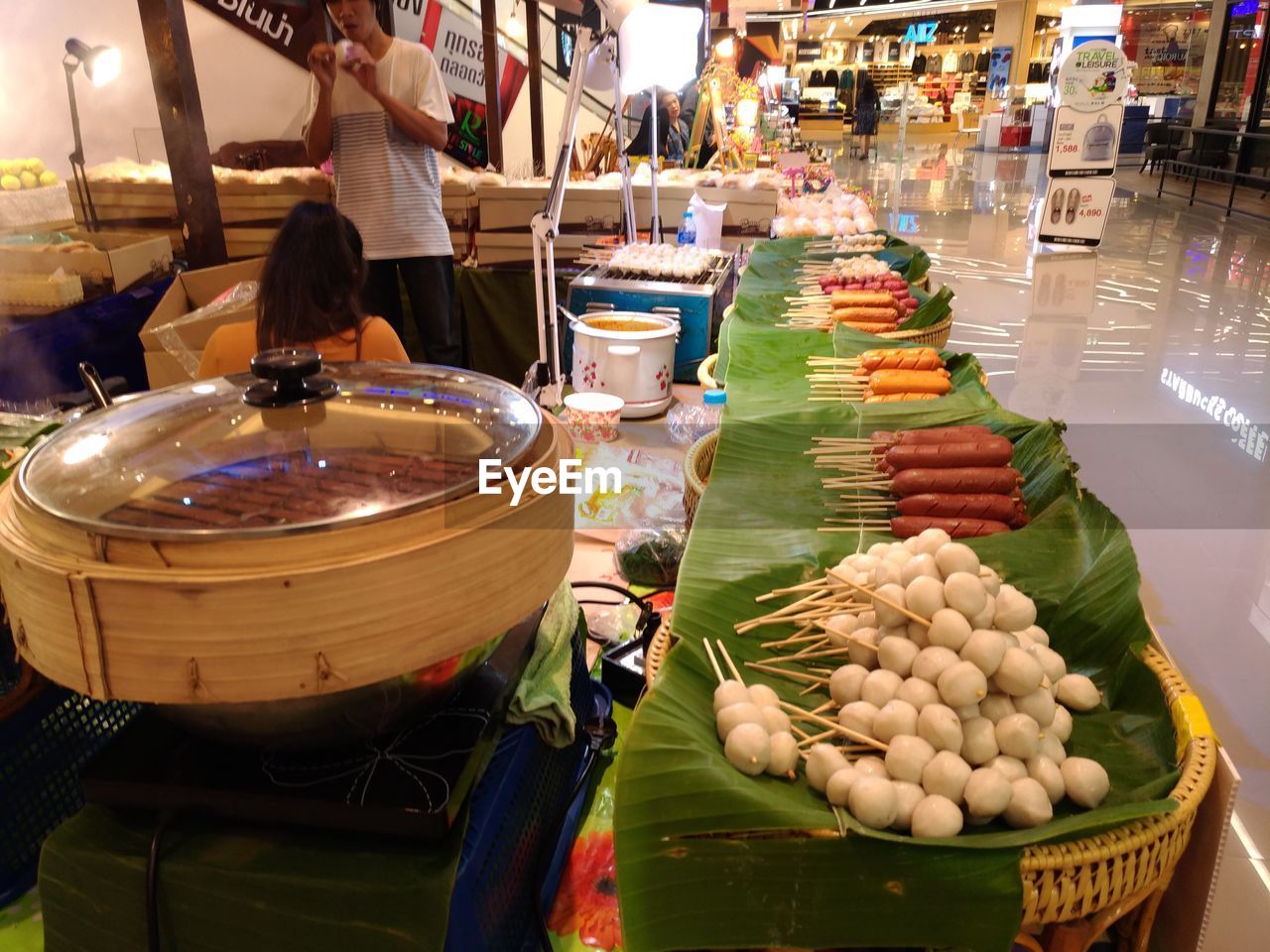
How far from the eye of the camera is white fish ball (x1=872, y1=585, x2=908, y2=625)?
51.5 inches

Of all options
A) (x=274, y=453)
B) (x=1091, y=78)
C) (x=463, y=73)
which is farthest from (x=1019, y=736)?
(x=1091, y=78)

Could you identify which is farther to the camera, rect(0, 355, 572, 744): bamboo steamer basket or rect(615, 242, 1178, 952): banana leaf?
rect(615, 242, 1178, 952): banana leaf

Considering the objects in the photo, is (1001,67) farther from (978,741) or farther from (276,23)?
(978,741)

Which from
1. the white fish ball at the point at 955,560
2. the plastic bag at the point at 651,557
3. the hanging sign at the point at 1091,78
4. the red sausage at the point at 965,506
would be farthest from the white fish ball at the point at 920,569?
the hanging sign at the point at 1091,78

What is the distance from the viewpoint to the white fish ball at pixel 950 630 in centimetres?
123

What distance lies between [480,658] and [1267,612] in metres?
3.19

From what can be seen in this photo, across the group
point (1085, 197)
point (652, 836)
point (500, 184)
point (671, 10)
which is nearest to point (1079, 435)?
point (671, 10)

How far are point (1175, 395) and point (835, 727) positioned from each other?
5.17 meters

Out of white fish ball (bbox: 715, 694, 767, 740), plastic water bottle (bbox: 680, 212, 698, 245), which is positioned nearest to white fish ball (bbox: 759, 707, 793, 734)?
white fish ball (bbox: 715, 694, 767, 740)

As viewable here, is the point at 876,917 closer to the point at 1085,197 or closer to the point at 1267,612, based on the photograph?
the point at 1267,612

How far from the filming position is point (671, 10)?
10.9 feet

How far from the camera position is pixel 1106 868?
3.28 feet

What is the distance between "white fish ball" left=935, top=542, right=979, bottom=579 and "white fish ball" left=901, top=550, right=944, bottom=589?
0.01m

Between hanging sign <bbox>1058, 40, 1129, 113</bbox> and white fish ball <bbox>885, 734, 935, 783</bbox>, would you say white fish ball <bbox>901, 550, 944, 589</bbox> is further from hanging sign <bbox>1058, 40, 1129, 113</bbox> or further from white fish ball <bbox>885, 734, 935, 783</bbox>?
hanging sign <bbox>1058, 40, 1129, 113</bbox>
